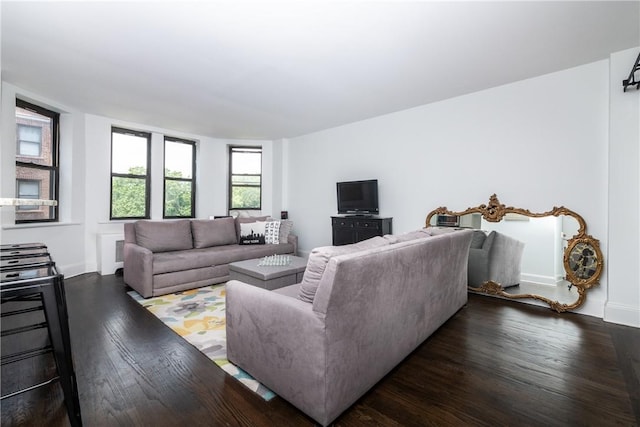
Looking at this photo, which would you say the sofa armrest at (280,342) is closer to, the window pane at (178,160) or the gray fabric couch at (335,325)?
the gray fabric couch at (335,325)

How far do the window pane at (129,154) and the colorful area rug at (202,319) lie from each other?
8.22 ft

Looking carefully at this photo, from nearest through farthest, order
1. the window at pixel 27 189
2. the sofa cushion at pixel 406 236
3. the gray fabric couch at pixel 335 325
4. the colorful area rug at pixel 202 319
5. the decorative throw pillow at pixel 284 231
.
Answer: the gray fabric couch at pixel 335 325
the colorful area rug at pixel 202 319
the sofa cushion at pixel 406 236
the window at pixel 27 189
the decorative throw pillow at pixel 284 231

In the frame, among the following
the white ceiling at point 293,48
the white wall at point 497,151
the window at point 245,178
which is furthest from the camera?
the window at point 245,178

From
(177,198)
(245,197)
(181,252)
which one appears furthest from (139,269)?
(245,197)

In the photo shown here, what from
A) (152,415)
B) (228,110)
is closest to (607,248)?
(152,415)

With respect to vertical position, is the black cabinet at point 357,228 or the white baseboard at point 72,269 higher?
the black cabinet at point 357,228

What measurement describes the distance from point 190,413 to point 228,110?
3.82 m

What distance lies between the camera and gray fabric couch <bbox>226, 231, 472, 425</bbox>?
1.39 metres

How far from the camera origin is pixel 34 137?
4.02 metres

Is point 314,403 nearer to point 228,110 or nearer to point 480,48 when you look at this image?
point 480,48

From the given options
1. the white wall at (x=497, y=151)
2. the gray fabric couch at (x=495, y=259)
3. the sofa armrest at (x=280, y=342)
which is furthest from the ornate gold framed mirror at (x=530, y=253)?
the sofa armrest at (x=280, y=342)

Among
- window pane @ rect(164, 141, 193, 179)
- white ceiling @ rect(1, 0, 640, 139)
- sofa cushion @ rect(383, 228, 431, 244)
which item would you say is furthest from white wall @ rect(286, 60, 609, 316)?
window pane @ rect(164, 141, 193, 179)

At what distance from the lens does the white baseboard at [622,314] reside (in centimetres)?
265

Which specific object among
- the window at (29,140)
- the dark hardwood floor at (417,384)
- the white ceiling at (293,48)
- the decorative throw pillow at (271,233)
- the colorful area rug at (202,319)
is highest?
the white ceiling at (293,48)
